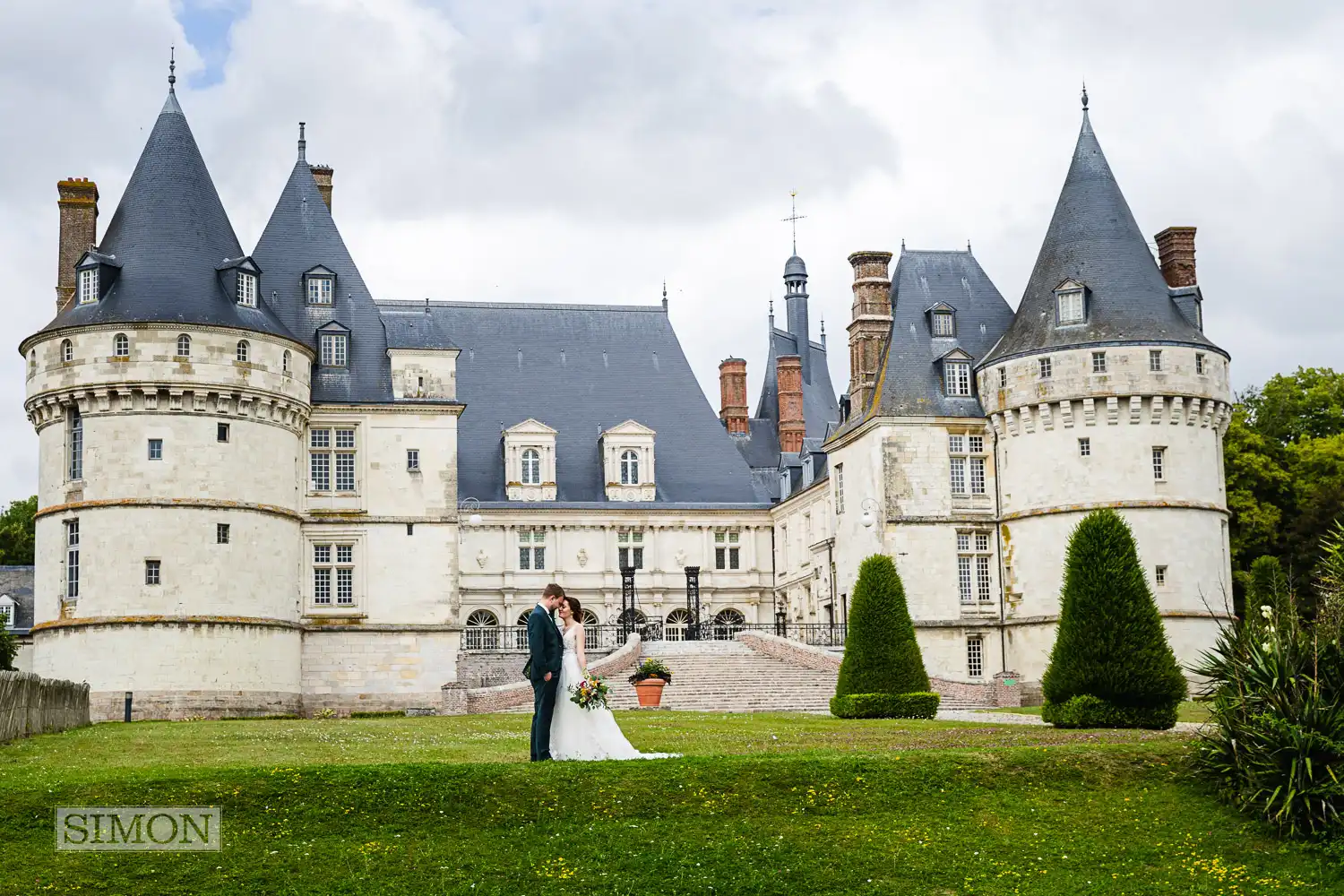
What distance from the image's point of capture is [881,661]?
35094mm

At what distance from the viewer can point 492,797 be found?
17312mm

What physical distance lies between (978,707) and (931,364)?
1255cm

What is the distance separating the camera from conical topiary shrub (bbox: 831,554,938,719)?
112 ft

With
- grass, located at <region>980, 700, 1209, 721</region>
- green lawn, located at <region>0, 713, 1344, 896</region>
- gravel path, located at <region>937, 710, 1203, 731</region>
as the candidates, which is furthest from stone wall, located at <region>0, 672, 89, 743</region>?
grass, located at <region>980, 700, 1209, 721</region>

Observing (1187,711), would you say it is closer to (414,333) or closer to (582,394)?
(414,333)

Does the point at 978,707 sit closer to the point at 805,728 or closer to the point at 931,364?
the point at 931,364

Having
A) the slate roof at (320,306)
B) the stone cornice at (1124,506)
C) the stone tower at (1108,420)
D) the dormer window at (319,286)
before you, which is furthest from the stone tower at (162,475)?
the stone cornice at (1124,506)

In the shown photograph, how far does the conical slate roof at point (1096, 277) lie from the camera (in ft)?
161

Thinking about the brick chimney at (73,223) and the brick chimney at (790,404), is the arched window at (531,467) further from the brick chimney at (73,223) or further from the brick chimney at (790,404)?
the brick chimney at (73,223)

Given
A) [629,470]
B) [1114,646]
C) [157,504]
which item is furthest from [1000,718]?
[629,470]

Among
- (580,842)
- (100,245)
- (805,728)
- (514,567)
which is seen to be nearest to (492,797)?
(580,842)

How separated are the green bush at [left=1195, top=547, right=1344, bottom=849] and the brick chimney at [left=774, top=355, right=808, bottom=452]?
47501 millimetres

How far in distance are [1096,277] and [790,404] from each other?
20.3 m

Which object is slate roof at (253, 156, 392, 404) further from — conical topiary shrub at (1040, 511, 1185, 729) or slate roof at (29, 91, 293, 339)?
conical topiary shrub at (1040, 511, 1185, 729)
